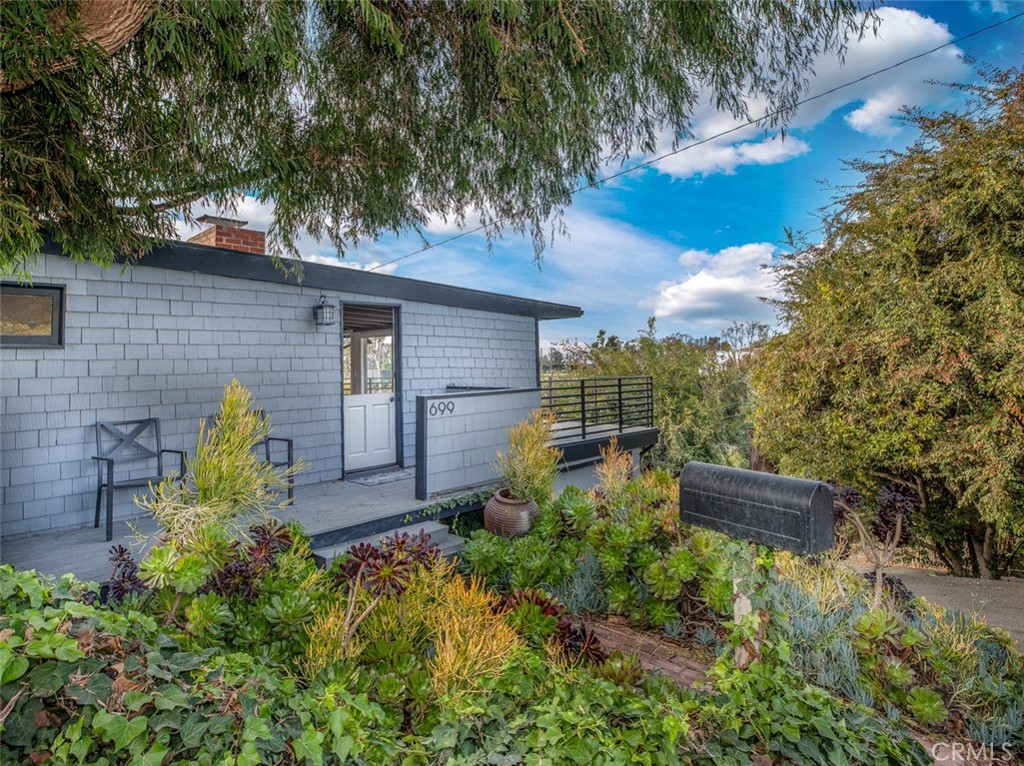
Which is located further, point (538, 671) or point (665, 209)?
point (665, 209)

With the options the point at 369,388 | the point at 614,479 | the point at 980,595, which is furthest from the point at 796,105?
the point at 369,388

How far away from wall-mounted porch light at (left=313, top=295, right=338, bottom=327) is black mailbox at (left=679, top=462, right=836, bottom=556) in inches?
186

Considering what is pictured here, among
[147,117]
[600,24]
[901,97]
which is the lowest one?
[147,117]

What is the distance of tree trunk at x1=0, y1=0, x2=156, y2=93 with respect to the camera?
2.62m

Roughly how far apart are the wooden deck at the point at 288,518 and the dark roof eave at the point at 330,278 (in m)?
2.28

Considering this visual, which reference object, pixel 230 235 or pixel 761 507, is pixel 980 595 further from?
pixel 230 235

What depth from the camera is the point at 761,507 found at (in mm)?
2215

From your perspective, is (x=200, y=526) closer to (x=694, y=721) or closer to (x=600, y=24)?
(x=694, y=721)

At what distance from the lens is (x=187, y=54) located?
119 inches

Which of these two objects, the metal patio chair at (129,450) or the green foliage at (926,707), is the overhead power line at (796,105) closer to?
the metal patio chair at (129,450)

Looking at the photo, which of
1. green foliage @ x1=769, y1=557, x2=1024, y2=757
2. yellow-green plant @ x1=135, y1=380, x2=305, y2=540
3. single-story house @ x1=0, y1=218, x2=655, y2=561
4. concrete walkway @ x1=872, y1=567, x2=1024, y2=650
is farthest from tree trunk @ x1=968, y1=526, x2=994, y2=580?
yellow-green plant @ x1=135, y1=380, x2=305, y2=540

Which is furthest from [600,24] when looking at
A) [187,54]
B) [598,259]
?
[598,259]

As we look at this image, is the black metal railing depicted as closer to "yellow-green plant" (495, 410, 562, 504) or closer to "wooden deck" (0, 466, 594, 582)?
"yellow-green plant" (495, 410, 562, 504)

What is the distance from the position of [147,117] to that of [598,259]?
720 cm
